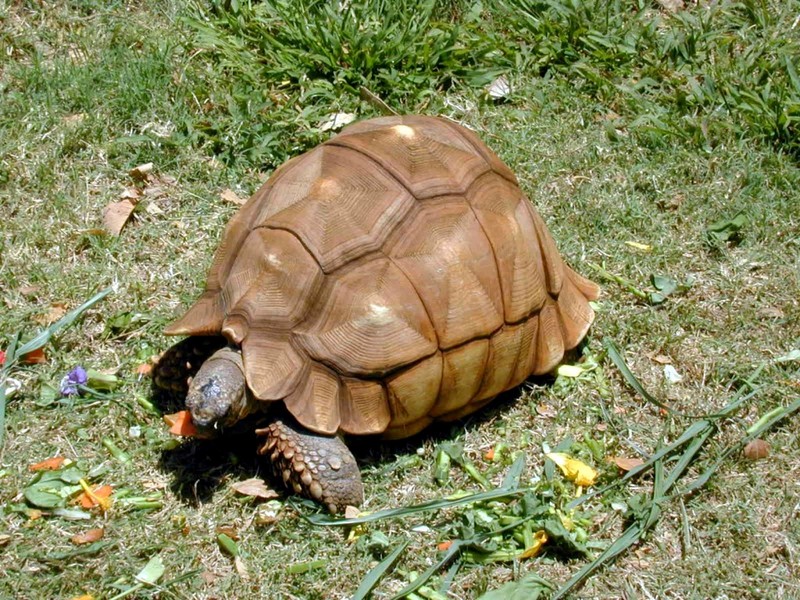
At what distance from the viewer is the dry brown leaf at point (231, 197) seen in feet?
16.0

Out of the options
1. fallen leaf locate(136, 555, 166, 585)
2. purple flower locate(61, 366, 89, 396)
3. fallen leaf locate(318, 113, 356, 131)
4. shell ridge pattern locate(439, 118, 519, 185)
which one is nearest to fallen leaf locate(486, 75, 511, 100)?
fallen leaf locate(318, 113, 356, 131)

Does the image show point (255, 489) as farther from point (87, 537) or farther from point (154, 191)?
point (154, 191)

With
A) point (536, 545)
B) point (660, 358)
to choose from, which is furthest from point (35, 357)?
point (660, 358)

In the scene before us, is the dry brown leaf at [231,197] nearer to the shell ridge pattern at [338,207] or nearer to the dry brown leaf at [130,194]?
the dry brown leaf at [130,194]

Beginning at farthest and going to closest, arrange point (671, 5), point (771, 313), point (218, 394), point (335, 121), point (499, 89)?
point (671, 5), point (499, 89), point (335, 121), point (771, 313), point (218, 394)

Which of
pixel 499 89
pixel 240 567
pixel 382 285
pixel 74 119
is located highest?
pixel 382 285

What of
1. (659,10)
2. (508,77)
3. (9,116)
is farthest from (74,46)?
(659,10)

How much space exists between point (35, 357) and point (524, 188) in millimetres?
2328

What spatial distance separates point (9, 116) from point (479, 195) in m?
2.54

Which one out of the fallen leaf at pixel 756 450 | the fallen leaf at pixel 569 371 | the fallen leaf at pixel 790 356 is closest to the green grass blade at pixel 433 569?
the fallen leaf at pixel 569 371

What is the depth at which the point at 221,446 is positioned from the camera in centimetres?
386

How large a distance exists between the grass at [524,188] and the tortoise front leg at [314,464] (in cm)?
13

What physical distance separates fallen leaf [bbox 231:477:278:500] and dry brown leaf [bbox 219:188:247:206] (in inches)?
62.5

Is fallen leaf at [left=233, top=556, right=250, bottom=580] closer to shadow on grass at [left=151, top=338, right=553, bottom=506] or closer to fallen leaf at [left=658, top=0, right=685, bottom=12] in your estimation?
shadow on grass at [left=151, top=338, right=553, bottom=506]
